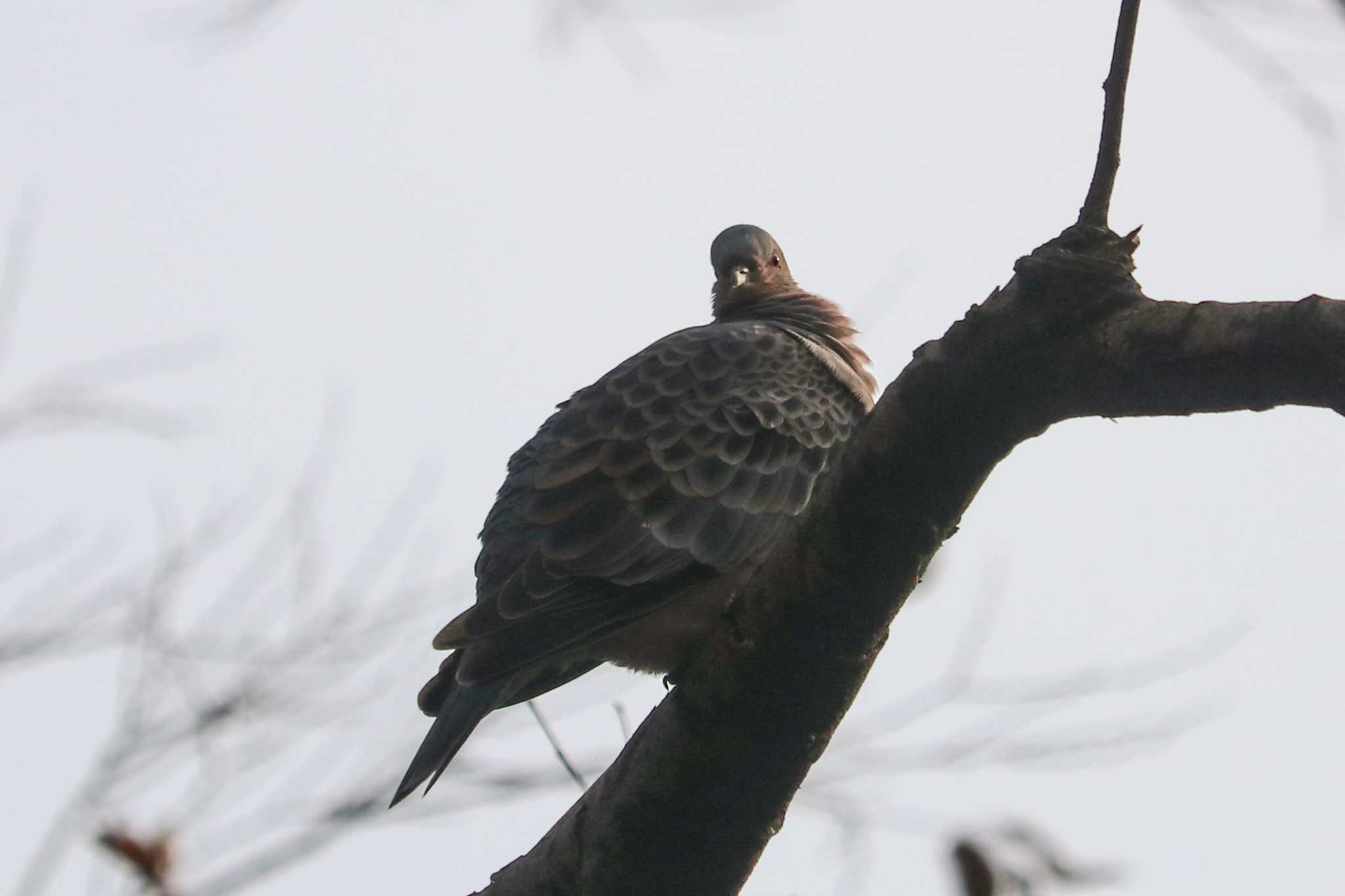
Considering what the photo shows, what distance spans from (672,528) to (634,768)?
1.49 metres

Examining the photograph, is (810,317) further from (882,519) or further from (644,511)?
(882,519)

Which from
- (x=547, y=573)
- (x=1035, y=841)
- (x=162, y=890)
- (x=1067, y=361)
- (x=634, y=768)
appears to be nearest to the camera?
(x=162, y=890)

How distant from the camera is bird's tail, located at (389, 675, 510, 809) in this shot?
3.95m

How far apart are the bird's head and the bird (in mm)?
632

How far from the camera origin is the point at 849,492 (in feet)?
9.88

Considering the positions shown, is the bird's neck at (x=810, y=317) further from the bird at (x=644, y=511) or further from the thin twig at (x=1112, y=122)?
the thin twig at (x=1112, y=122)

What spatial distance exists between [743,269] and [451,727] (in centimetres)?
271

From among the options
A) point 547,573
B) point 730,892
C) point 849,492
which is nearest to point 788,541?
point 849,492

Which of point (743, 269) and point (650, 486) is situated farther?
point (743, 269)

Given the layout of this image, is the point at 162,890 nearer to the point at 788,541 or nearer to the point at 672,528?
the point at 788,541

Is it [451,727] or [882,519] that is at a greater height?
[451,727]

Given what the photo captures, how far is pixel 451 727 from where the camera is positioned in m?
4.12

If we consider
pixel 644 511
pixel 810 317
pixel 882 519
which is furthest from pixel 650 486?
pixel 882 519

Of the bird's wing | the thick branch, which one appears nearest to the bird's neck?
the bird's wing
